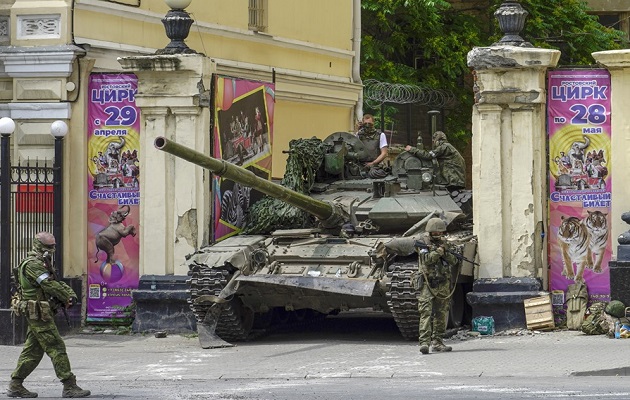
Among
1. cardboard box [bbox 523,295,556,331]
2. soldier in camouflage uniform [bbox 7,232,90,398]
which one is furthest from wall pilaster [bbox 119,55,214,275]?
soldier in camouflage uniform [bbox 7,232,90,398]

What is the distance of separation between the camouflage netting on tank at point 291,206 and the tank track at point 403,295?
232cm

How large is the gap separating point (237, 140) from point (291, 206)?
1.47 metres

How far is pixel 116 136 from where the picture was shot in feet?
71.2

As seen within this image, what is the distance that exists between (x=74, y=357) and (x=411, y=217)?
4.30 meters

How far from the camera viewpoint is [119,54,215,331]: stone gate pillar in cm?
2100

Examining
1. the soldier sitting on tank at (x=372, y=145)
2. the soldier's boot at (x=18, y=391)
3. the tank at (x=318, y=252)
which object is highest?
the soldier sitting on tank at (x=372, y=145)

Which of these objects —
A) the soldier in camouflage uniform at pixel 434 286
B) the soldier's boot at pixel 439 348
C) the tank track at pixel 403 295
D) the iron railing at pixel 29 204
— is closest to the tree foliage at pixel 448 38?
the iron railing at pixel 29 204

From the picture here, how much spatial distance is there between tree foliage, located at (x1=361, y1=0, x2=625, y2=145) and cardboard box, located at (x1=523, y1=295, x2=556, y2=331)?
1316 cm

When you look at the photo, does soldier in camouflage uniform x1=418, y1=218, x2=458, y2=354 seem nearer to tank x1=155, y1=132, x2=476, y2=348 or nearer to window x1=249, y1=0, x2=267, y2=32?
tank x1=155, y1=132, x2=476, y2=348

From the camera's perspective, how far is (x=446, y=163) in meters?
21.5

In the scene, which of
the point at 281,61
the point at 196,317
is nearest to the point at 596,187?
the point at 196,317

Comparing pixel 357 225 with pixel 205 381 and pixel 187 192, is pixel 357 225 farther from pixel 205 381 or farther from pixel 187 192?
pixel 205 381

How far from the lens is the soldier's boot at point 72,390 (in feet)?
49.7

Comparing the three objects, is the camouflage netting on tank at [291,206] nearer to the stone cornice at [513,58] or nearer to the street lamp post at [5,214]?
the stone cornice at [513,58]
